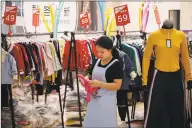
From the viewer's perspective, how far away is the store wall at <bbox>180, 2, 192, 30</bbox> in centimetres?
605

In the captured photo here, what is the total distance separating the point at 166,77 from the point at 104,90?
3.43 ft

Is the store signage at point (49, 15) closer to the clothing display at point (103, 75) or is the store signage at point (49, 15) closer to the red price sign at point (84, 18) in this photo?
the red price sign at point (84, 18)

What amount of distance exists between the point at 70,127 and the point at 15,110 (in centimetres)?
91

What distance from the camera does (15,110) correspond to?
15.0 feet

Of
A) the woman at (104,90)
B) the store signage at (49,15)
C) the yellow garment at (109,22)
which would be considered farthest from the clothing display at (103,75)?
the store signage at (49,15)

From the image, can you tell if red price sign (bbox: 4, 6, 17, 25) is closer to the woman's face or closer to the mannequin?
the woman's face

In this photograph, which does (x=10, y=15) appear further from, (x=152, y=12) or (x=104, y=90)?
(x=152, y=12)

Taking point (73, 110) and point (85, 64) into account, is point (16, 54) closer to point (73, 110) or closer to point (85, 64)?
point (85, 64)

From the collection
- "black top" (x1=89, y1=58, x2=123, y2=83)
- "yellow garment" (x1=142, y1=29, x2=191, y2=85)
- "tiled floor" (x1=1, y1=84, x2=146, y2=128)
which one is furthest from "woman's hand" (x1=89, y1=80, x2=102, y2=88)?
"tiled floor" (x1=1, y1=84, x2=146, y2=128)

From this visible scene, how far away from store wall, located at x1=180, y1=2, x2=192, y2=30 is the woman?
3280mm

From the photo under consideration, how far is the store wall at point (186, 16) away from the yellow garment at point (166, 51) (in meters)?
2.25

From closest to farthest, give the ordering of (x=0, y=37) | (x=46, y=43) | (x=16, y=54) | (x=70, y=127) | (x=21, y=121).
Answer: (x=0, y=37) < (x=16, y=54) < (x=46, y=43) < (x=21, y=121) < (x=70, y=127)

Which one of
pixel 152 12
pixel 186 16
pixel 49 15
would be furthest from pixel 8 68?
pixel 186 16

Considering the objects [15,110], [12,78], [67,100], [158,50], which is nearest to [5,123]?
[15,110]
